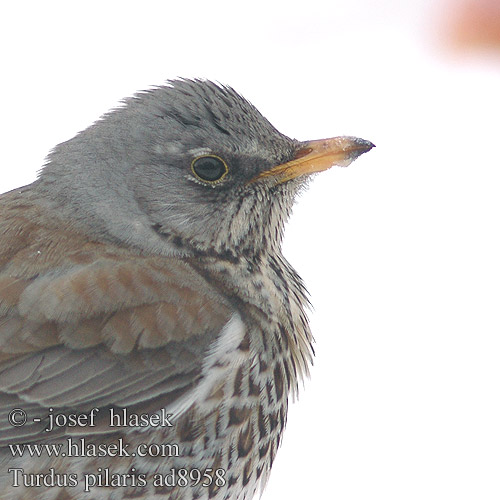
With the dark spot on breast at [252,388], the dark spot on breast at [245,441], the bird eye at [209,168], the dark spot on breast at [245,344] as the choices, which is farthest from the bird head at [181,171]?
the dark spot on breast at [245,441]

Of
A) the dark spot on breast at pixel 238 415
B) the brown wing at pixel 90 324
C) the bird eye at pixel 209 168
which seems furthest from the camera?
the bird eye at pixel 209 168

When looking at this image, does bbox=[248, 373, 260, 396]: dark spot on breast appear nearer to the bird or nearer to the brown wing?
the bird

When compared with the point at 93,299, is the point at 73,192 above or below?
above

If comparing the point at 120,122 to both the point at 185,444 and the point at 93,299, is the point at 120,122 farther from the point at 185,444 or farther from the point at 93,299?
the point at 185,444

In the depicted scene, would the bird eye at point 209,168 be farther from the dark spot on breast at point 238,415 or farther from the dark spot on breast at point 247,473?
the dark spot on breast at point 247,473

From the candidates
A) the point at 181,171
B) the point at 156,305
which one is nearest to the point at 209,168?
the point at 181,171

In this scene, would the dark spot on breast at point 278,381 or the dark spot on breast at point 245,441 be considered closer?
the dark spot on breast at point 245,441

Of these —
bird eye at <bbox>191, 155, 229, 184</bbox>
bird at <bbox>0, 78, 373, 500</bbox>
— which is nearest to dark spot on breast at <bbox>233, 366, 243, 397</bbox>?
bird at <bbox>0, 78, 373, 500</bbox>

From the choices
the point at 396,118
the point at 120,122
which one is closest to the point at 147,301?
the point at 120,122
